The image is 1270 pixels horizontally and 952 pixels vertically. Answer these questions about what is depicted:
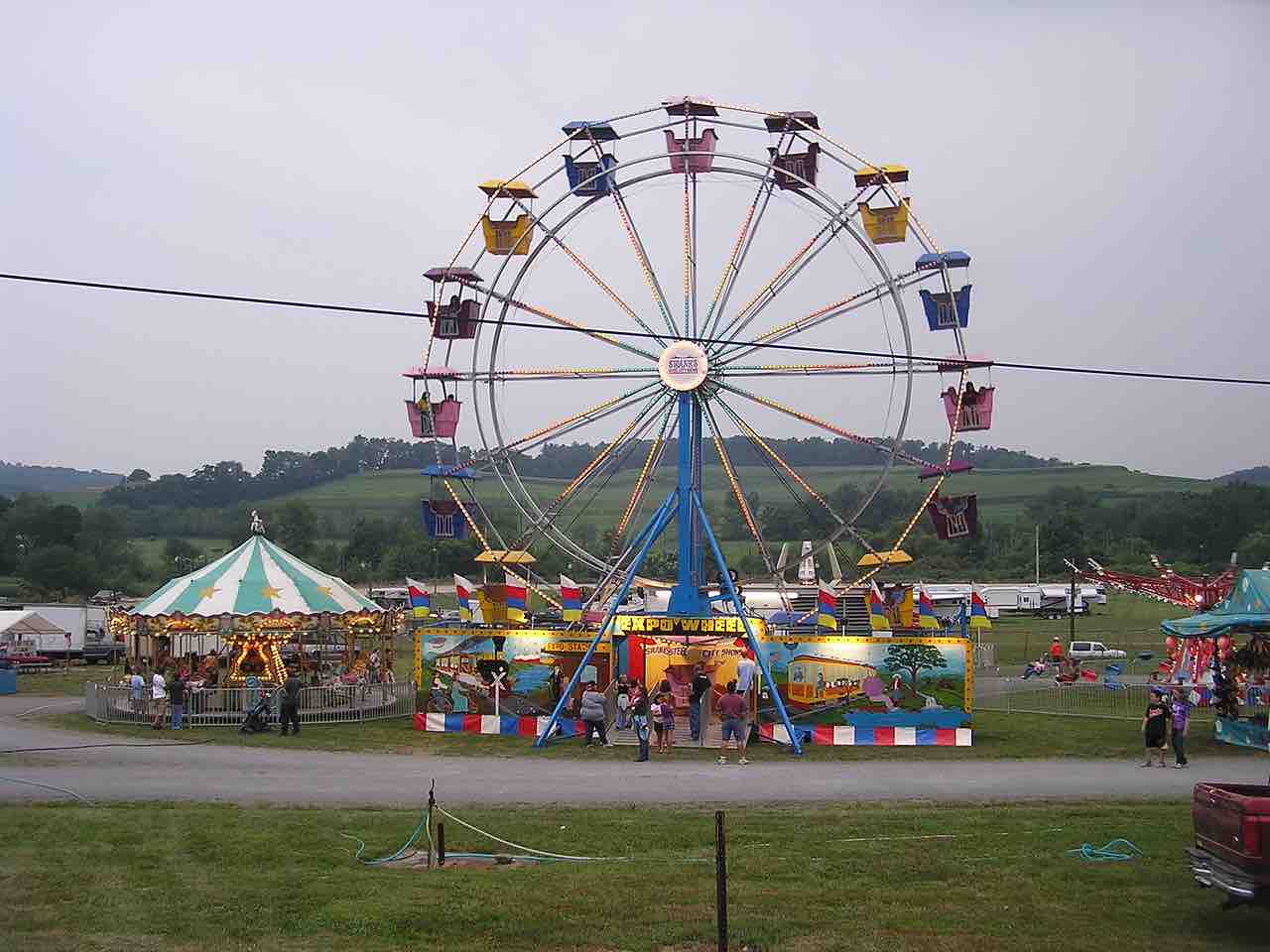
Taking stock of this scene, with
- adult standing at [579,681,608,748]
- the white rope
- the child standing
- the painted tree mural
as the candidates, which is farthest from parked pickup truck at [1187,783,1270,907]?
adult standing at [579,681,608,748]

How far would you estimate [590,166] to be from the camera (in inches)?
1185

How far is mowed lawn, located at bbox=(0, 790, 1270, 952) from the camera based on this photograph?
37.8 ft

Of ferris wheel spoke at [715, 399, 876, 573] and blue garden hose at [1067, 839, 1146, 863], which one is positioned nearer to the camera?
blue garden hose at [1067, 839, 1146, 863]

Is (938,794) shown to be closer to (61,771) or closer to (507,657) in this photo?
(507,657)

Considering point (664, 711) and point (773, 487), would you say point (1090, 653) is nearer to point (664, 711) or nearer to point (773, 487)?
point (664, 711)

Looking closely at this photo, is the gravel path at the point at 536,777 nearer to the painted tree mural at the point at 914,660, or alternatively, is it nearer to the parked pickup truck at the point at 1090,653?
the painted tree mural at the point at 914,660

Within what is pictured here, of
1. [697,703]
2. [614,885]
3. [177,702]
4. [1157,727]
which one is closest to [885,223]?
[697,703]

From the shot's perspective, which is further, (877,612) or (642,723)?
(877,612)

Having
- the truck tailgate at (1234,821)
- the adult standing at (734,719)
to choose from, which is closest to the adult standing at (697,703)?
the adult standing at (734,719)

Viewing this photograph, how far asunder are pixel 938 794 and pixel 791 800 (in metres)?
2.14

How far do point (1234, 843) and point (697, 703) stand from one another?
1500cm

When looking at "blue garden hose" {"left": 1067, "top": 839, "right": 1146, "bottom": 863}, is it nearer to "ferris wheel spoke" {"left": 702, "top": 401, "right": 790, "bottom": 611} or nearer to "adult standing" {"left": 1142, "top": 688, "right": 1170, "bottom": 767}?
"adult standing" {"left": 1142, "top": 688, "right": 1170, "bottom": 767}

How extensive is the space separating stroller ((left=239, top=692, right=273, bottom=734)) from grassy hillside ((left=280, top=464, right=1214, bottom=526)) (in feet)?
334

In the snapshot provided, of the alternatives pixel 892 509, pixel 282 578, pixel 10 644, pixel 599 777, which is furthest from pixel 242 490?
pixel 599 777
